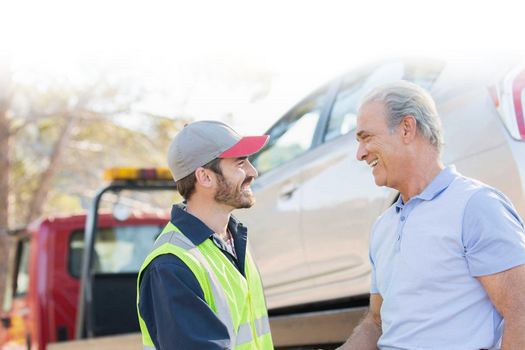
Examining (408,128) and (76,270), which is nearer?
(408,128)

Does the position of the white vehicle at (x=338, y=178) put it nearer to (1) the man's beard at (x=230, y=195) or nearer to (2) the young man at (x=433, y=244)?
(2) the young man at (x=433, y=244)

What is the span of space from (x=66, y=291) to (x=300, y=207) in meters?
3.31

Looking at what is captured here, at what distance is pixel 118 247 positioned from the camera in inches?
277

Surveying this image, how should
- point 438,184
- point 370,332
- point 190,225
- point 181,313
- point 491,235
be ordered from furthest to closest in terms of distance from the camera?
point 370,332 < point 190,225 < point 438,184 < point 181,313 < point 491,235

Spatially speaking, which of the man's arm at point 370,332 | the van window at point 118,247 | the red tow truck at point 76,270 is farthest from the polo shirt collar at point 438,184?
the van window at point 118,247

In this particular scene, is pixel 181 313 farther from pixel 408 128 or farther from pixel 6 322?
pixel 6 322

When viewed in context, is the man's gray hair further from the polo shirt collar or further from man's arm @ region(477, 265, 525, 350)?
man's arm @ region(477, 265, 525, 350)

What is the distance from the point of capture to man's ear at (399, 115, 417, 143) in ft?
7.88

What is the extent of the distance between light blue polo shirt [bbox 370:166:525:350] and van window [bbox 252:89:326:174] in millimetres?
1954

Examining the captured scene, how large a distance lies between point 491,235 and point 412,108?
450mm

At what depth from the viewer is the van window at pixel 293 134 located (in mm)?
4363

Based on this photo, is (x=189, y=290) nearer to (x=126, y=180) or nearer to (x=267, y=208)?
(x=267, y=208)

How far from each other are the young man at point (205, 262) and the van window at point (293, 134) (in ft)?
5.61

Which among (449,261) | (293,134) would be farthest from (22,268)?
(449,261)
